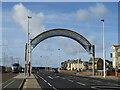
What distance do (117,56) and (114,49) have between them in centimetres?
496

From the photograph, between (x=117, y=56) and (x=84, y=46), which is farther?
(x=117, y=56)

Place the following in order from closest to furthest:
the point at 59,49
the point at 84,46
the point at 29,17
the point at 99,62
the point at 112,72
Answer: the point at 29,17, the point at 112,72, the point at 84,46, the point at 59,49, the point at 99,62

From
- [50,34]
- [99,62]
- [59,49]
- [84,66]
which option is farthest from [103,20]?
[84,66]

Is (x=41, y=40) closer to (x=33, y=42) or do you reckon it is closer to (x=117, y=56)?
(x=33, y=42)

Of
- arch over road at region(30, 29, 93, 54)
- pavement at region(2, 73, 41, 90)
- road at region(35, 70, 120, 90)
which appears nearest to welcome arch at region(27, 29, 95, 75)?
arch over road at region(30, 29, 93, 54)

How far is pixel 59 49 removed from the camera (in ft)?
395

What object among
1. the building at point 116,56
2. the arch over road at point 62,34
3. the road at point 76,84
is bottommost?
the road at point 76,84

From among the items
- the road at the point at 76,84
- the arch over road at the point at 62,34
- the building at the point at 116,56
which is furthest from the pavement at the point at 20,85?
the building at the point at 116,56

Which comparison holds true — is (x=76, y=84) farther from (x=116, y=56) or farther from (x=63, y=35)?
(x=116, y=56)

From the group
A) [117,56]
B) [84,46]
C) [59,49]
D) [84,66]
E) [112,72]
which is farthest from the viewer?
[84,66]

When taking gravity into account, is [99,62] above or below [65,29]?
below

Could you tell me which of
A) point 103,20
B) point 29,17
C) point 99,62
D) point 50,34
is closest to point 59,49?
point 99,62

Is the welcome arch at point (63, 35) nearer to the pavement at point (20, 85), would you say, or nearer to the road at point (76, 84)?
the road at point (76, 84)

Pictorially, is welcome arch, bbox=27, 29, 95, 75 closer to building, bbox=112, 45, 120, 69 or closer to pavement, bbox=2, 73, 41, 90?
building, bbox=112, 45, 120, 69
